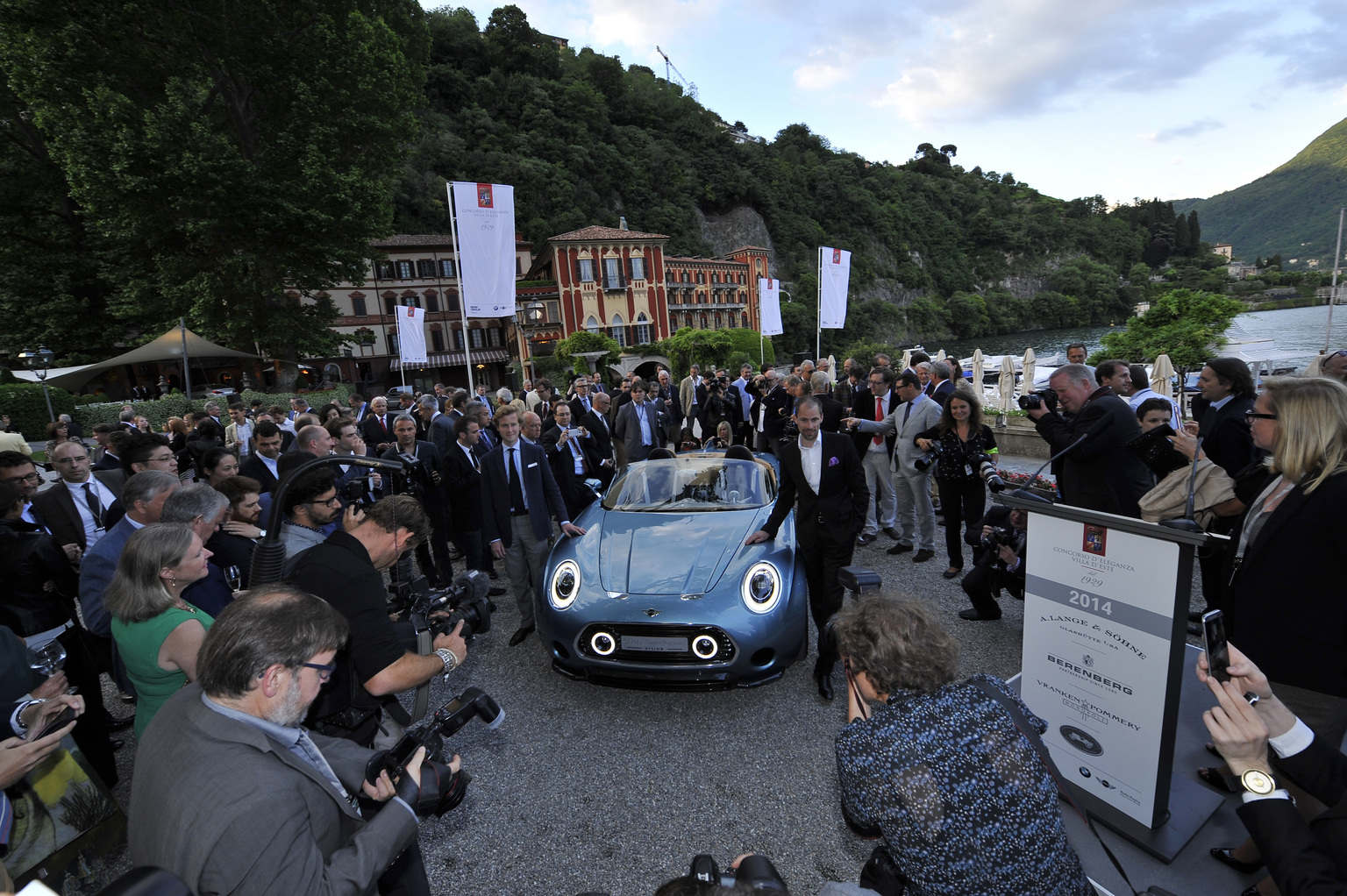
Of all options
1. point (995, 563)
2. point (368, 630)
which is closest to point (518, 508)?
point (368, 630)

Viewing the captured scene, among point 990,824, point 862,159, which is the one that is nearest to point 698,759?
point 990,824

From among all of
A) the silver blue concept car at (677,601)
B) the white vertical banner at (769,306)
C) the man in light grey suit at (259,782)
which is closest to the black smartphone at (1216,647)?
the man in light grey suit at (259,782)

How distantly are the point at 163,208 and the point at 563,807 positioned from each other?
79.5ft

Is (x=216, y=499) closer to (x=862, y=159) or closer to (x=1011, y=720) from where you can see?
(x=1011, y=720)

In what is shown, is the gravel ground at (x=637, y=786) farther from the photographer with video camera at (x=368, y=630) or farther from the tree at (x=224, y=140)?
the tree at (x=224, y=140)

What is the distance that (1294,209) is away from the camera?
269 feet

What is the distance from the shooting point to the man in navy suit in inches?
189

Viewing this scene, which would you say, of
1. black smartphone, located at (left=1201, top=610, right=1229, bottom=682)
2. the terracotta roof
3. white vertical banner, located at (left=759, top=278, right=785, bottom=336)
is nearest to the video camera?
black smartphone, located at (left=1201, top=610, right=1229, bottom=682)

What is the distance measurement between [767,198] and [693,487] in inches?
2931

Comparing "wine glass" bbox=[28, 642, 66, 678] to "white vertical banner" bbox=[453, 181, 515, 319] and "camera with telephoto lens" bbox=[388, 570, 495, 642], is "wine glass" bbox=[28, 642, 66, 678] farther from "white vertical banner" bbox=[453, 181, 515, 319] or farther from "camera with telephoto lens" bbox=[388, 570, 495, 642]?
"white vertical banner" bbox=[453, 181, 515, 319]

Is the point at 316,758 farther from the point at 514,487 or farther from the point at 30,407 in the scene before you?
the point at 30,407

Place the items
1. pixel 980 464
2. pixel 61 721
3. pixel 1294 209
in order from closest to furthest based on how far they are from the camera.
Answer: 1. pixel 61 721
2. pixel 980 464
3. pixel 1294 209

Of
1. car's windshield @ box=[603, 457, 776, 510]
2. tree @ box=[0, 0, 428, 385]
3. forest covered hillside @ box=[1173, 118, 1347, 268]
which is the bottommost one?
car's windshield @ box=[603, 457, 776, 510]

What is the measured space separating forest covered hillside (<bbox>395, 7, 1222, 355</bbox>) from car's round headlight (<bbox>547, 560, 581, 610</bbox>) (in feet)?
157
